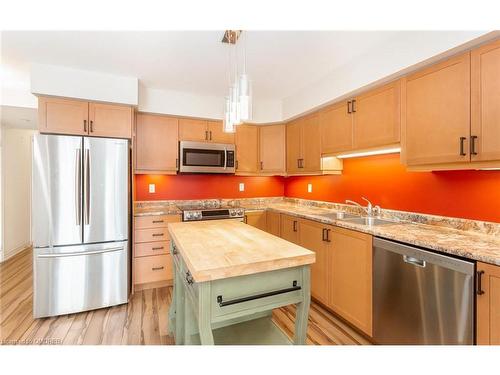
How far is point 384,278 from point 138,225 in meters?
2.59

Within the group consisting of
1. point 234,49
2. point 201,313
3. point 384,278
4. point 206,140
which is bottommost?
point 384,278

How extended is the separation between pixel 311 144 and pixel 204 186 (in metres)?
1.69

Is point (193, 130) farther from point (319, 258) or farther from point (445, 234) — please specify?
point (445, 234)

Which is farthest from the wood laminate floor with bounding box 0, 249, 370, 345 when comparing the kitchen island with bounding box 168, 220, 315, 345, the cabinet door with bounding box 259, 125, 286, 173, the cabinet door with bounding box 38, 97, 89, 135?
the cabinet door with bounding box 259, 125, 286, 173

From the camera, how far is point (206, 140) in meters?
3.43

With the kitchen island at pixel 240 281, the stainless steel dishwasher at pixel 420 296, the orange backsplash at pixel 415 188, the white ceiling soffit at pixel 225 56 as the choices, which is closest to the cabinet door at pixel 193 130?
the white ceiling soffit at pixel 225 56

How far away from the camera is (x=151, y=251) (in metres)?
2.94

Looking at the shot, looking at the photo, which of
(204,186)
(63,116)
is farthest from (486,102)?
(63,116)

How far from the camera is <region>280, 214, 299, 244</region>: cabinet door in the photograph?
9.12ft

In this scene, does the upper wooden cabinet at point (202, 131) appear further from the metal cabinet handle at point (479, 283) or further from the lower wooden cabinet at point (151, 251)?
the metal cabinet handle at point (479, 283)

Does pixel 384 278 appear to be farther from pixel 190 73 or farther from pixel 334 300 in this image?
pixel 190 73

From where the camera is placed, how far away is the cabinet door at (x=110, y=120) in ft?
8.42

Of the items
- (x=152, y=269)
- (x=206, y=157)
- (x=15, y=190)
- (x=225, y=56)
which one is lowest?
(x=152, y=269)
